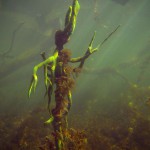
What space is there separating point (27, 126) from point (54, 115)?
26.2 ft

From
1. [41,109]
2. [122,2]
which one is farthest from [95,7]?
[41,109]

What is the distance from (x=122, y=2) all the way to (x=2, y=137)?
49.7 feet

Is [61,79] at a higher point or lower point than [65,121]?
higher

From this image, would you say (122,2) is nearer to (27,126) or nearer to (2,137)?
(27,126)

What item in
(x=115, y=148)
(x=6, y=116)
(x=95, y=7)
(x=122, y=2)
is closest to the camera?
(x=115, y=148)

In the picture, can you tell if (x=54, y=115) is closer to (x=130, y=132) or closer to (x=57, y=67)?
(x=57, y=67)

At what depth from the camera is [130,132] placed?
10641 millimetres

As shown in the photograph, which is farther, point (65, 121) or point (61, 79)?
point (65, 121)

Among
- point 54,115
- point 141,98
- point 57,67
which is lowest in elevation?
point 141,98

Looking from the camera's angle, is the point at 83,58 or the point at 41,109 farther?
the point at 41,109

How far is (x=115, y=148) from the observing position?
902 centimetres

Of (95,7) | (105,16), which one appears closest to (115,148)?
(95,7)

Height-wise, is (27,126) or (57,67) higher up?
(57,67)

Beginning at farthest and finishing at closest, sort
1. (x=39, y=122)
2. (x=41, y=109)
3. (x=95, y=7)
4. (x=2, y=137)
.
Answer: (x=95, y=7), (x=41, y=109), (x=39, y=122), (x=2, y=137)
